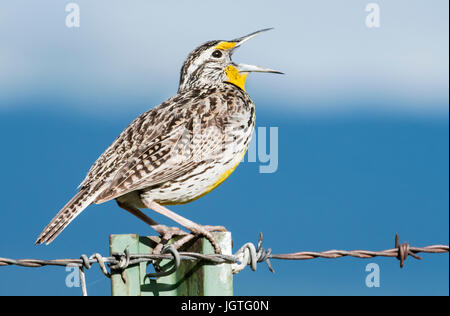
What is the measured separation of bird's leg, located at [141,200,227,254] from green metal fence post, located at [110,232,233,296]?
27 millimetres

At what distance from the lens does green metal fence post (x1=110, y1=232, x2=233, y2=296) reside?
275cm

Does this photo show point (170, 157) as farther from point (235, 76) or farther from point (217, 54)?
point (217, 54)

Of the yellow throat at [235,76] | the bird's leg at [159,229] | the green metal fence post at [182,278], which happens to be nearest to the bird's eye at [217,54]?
the yellow throat at [235,76]

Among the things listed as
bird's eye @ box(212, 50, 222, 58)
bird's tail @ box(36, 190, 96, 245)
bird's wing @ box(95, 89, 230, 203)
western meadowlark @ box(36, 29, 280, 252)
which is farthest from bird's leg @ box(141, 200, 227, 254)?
bird's eye @ box(212, 50, 222, 58)

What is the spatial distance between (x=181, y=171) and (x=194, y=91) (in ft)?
2.85

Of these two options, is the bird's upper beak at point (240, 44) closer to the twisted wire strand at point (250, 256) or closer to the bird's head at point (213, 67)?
the bird's head at point (213, 67)

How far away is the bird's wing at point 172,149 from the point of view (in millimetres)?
3639

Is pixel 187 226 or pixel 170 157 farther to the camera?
pixel 170 157

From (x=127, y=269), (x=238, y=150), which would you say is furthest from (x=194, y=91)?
(x=127, y=269)

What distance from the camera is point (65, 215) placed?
11.2ft

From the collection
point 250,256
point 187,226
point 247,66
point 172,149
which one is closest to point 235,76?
point 247,66

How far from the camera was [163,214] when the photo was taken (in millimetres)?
3775

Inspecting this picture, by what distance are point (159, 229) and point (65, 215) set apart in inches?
19.1
